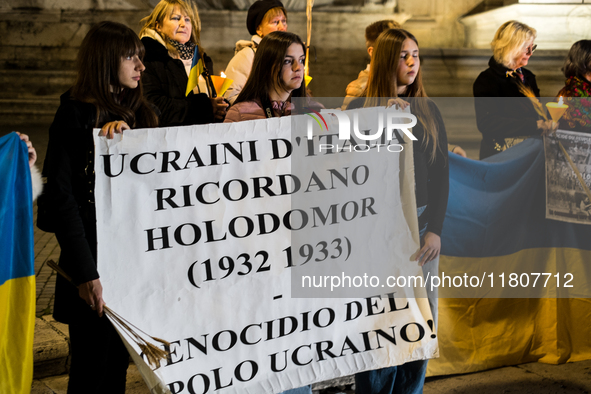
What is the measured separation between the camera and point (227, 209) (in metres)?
2.40

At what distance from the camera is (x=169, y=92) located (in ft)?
11.8

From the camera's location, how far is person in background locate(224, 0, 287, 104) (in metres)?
3.99

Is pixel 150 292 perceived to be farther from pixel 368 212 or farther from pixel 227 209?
pixel 368 212

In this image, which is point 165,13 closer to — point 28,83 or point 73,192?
point 73,192

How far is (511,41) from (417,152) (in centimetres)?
201

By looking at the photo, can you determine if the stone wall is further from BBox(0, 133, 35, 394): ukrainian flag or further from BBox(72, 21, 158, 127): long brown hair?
BBox(0, 133, 35, 394): ukrainian flag

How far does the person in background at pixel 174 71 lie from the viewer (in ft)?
11.5

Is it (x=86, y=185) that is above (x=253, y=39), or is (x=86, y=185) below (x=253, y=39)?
below

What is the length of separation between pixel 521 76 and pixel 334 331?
2647 millimetres

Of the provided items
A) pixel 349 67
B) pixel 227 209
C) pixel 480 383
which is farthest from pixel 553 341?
pixel 349 67

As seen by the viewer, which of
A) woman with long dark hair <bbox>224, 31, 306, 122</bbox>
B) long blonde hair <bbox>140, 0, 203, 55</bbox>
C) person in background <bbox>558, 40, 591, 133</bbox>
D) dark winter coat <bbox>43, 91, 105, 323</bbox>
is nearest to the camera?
dark winter coat <bbox>43, 91, 105, 323</bbox>

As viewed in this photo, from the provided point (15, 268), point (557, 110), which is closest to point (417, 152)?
point (557, 110)

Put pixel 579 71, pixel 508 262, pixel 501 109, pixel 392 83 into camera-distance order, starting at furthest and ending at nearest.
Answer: pixel 579 71 → pixel 501 109 → pixel 508 262 → pixel 392 83
